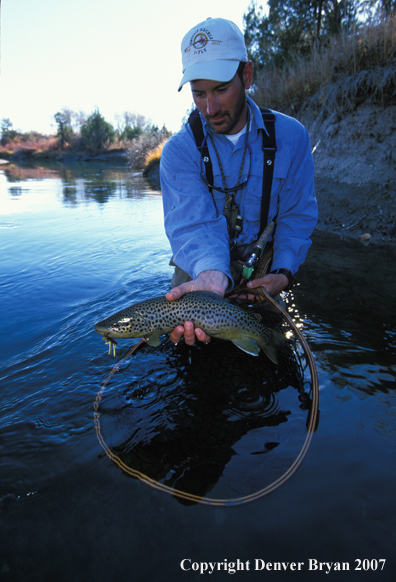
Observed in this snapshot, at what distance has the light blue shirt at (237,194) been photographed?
3408 mm

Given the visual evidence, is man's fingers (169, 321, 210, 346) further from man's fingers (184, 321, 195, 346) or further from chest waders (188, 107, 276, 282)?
chest waders (188, 107, 276, 282)

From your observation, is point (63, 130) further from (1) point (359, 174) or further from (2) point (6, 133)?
(1) point (359, 174)

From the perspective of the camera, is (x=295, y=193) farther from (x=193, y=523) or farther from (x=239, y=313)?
(x=193, y=523)

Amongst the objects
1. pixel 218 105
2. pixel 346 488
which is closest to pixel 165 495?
pixel 346 488

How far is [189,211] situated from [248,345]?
1525mm

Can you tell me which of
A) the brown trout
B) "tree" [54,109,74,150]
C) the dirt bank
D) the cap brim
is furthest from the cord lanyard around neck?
"tree" [54,109,74,150]

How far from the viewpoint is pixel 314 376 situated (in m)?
2.44

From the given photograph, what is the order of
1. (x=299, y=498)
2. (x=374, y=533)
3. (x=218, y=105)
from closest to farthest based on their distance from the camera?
(x=374, y=533), (x=299, y=498), (x=218, y=105)

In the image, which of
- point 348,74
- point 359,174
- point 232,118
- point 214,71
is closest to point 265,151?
point 232,118

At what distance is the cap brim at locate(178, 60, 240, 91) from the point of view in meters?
2.83

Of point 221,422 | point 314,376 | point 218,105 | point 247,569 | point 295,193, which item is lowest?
point 247,569

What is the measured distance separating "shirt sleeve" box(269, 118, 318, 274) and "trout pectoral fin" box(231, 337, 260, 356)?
1107 millimetres

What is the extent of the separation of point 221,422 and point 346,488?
925 millimetres

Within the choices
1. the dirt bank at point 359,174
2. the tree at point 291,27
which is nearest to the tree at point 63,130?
the tree at point 291,27
